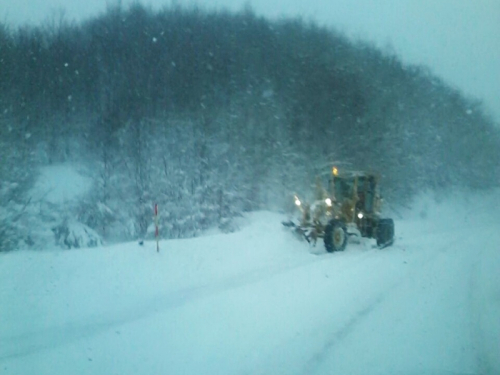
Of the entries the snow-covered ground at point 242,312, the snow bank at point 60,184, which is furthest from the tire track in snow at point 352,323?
the snow bank at point 60,184

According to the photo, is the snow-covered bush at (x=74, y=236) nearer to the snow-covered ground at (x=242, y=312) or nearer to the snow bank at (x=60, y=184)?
the snow bank at (x=60, y=184)

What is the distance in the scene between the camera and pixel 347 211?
2039cm

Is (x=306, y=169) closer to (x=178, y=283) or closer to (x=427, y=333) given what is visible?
(x=178, y=283)

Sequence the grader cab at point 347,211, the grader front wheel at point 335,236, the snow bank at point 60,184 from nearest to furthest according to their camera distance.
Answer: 1. the grader front wheel at point 335,236
2. the grader cab at point 347,211
3. the snow bank at point 60,184

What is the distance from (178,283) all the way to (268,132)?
2349 cm

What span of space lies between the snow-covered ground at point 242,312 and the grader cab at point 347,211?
2965 mm

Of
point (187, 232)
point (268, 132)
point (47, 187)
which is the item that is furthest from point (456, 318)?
point (268, 132)

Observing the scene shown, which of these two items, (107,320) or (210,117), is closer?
(107,320)

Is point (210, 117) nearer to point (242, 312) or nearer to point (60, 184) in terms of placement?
point (60, 184)

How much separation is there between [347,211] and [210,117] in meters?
14.3

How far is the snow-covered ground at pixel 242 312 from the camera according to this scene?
288 inches

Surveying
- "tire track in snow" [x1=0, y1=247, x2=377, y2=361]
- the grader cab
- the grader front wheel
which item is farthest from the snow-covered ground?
the grader cab

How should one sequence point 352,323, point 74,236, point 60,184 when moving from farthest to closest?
point 60,184
point 74,236
point 352,323

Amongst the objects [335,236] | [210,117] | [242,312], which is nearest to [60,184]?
[210,117]
